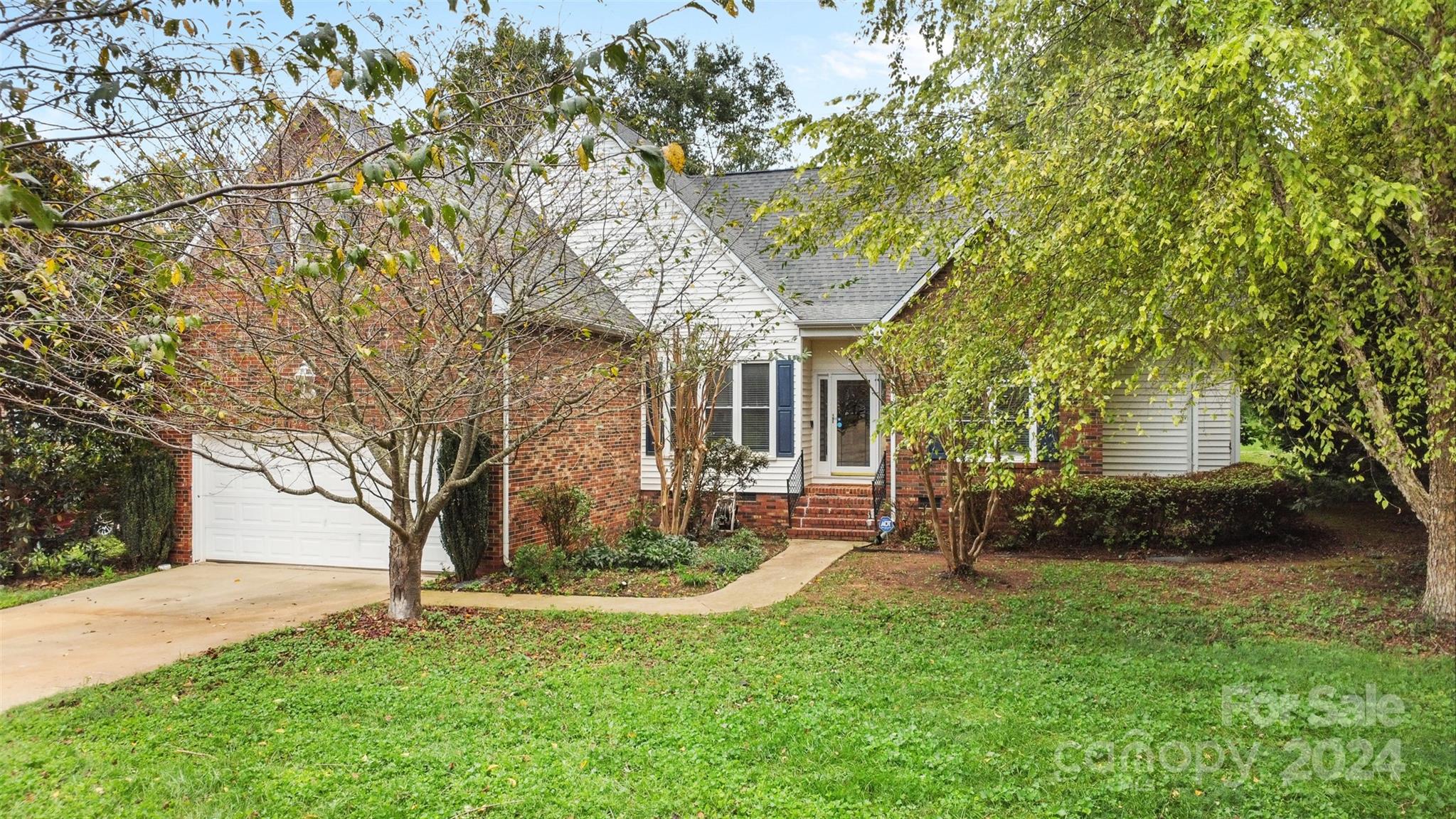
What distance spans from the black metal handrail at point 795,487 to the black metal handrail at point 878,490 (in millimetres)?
1112

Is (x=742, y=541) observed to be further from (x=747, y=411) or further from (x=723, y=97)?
(x=723, y=97)

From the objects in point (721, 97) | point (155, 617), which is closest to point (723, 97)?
point (721, 97)

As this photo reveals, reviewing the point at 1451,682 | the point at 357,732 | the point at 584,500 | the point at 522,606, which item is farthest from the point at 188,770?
the point at 1451,682

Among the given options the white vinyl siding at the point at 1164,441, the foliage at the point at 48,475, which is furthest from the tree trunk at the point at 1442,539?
the foliage at the point at 48,475

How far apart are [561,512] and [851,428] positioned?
5863 millimetres

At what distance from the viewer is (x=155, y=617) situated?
887cm

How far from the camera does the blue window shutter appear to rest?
47.0 ft

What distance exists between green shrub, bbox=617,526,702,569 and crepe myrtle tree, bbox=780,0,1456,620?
4.60 meters

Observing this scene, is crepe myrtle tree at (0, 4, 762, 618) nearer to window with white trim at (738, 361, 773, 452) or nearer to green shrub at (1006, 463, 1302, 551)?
window with white trim at (738, 361, 773, 452)

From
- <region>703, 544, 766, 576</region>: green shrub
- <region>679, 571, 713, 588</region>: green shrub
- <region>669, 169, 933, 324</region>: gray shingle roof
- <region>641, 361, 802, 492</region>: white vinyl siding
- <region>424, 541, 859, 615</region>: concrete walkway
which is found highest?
<region>669, 169, 933, 324</region>: gray shingle roof

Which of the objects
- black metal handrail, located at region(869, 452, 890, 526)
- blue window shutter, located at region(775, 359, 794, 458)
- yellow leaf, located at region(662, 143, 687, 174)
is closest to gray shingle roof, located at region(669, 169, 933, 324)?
blue window shutter, located at region(775, 359, 794, 458)

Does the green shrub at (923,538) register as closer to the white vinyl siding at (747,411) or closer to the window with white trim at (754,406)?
the white vinyl siding at (747,411)

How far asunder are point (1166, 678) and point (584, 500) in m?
7.33

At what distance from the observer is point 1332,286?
24.5 ft
